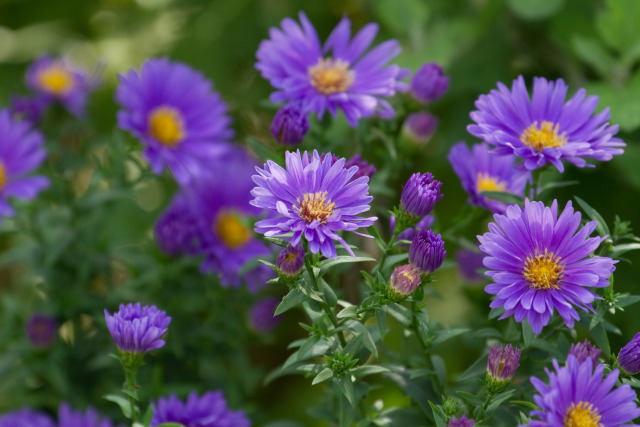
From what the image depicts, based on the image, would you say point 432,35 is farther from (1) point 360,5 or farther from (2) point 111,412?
(2) point 111,412

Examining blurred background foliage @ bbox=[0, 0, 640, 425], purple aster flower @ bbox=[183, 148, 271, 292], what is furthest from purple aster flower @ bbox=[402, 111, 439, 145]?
purple aster flower @ bbox=[183, 148, 271, 292]

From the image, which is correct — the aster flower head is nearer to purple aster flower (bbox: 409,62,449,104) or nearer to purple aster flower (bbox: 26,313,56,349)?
purple aster flower (bbox: 409,62,449,104)

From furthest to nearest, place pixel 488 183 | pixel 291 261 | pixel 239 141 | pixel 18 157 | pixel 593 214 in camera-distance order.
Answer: pixel 239 141 → pixel 18 157 → pixel 488 183 → pixel 593 214 → pixel 291 261

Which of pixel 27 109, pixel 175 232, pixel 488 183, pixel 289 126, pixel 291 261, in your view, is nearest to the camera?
pixel 291 261

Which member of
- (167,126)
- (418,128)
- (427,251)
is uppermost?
(167,126)

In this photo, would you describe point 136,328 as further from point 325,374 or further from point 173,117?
point 173,117

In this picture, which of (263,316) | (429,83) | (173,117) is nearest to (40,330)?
(263,316)

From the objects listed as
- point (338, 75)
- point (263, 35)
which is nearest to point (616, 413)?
point (338, 75)

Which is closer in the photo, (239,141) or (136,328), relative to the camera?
(136,328)
